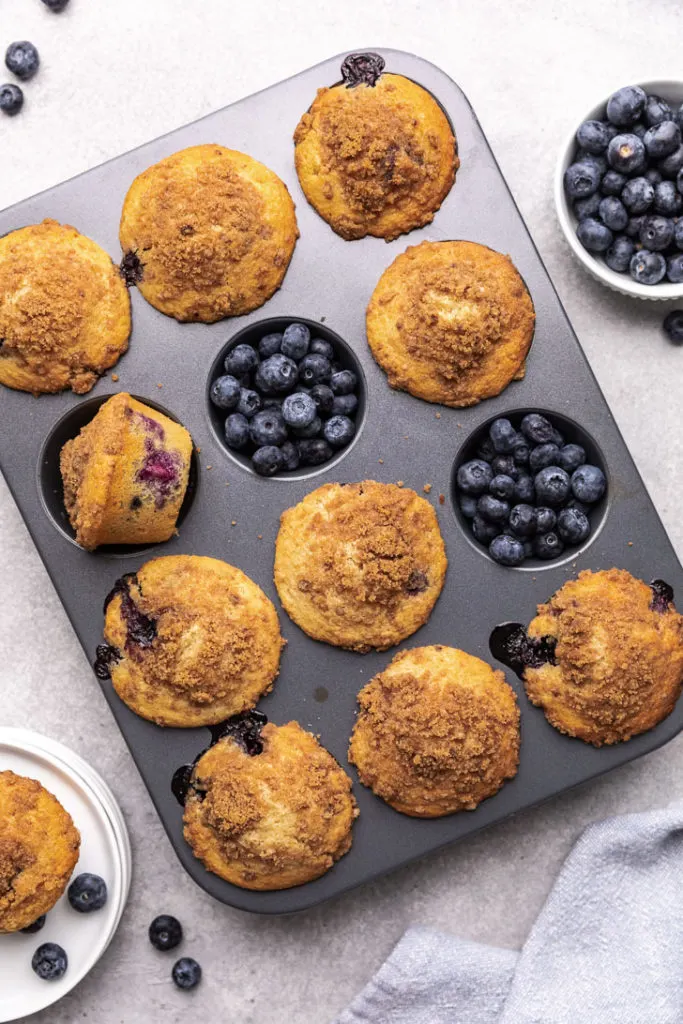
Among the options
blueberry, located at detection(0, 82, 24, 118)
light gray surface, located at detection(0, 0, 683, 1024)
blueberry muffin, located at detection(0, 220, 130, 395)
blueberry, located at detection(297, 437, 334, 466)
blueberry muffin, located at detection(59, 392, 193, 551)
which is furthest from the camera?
blueberry, located at detection(0, 82, 24, 118)

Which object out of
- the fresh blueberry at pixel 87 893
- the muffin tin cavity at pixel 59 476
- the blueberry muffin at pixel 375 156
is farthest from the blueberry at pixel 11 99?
the fresh blueberry at pixel 87 893

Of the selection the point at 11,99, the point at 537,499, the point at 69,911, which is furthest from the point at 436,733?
the point at 11,99

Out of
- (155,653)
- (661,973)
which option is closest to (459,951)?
(661,973)

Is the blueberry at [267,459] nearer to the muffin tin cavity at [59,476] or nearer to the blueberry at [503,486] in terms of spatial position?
the muffin tin cavity at [59,476]

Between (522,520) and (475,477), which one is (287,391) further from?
(522,520)

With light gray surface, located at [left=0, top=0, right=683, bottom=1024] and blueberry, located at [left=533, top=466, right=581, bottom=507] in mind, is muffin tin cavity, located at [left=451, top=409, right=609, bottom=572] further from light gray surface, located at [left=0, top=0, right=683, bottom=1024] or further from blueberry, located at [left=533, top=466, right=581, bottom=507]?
light gray surface, located at [left=0, top=0, right=683, bottom=1024]

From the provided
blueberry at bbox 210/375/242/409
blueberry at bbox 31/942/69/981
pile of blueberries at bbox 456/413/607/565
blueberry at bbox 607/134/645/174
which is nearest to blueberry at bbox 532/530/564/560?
pile of blueberries at bbox 456/413/607/565

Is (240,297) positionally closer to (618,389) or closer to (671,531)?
(618,389)

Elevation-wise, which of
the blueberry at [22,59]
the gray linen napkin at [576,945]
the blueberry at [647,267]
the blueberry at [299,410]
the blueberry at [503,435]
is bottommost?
the gray linen napkin at [576,945]
